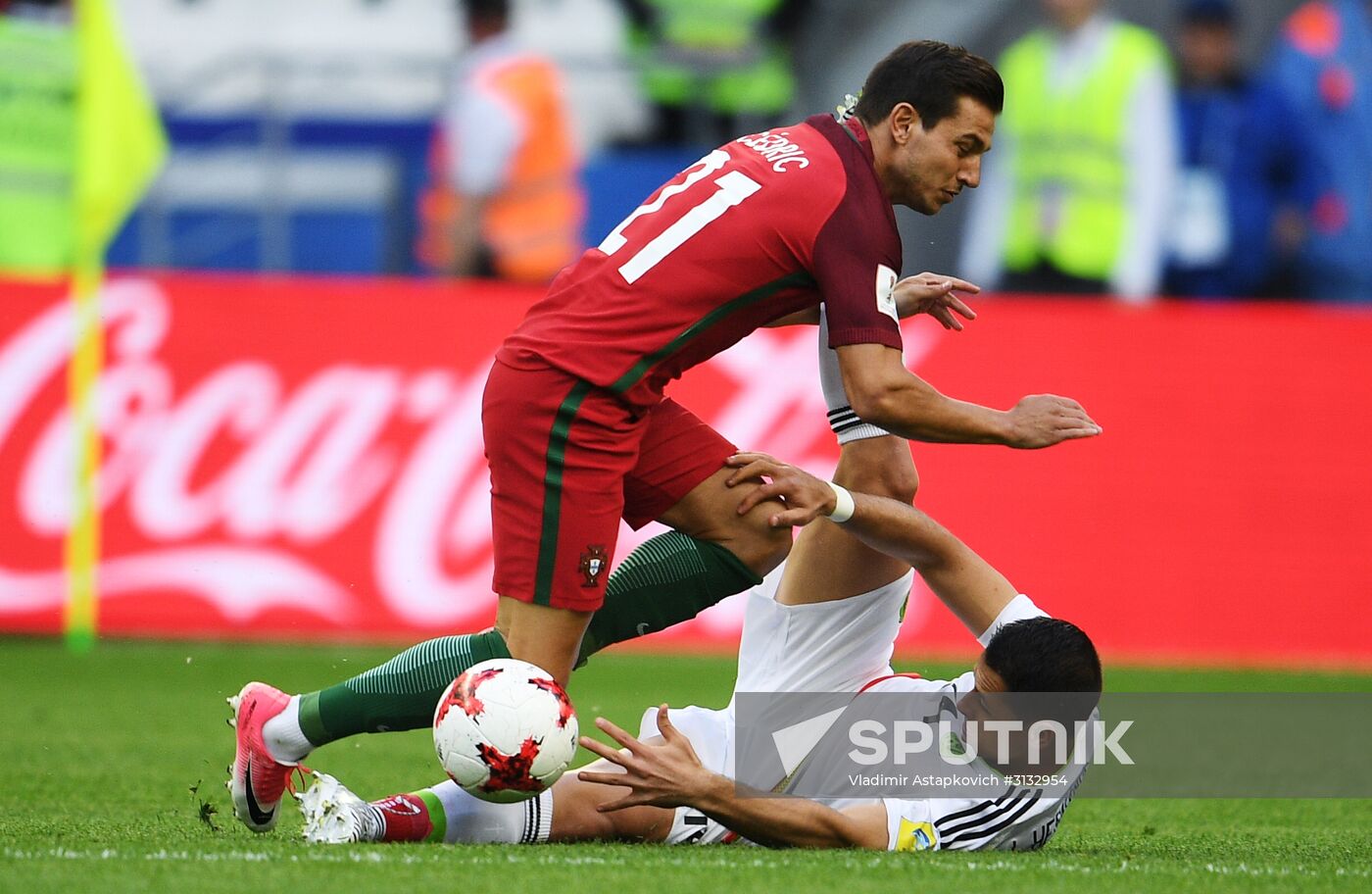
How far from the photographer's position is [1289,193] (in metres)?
12.5

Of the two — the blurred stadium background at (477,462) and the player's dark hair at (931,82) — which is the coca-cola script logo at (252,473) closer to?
the blurred stadium background at (477,462)

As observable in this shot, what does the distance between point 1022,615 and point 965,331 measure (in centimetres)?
572

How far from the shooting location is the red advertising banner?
34.0 feet

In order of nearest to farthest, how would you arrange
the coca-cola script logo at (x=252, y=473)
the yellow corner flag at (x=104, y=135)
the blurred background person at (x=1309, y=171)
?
the coca-cola script logo at (x=252, y=473) → the yellow corner flag at (x=104, y=135) → the blurred background person at (x=1309, y=171)

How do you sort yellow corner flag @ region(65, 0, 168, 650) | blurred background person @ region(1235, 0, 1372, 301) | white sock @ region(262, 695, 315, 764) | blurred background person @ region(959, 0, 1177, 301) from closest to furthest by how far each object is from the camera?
white sock @ region(262, 695, 315, 764)
yellow corner flag @ region(65, 0, 168, 650)
blurred background person @ region(959, 0, 1177, 301)
blurred background person @ region(1235, 0, 1372, 301)

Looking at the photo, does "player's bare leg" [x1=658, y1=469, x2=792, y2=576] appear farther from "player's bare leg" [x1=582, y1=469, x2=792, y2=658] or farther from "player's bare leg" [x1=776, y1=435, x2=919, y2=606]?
"player's bare leg" [x1=776, y1=435, x2=919, y2=606]

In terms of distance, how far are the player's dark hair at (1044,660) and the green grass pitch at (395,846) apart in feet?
1.45

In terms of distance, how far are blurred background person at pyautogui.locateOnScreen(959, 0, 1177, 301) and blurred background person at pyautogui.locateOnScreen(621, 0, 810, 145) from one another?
1.72 metres

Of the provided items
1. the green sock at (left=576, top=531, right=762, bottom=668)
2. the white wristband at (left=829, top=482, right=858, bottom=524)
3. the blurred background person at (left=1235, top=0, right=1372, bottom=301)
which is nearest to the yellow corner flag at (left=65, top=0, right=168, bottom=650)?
the green sock at (left=576, top=531, right=762, bottom=668)

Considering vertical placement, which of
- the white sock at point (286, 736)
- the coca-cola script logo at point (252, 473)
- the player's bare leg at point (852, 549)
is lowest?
the coca-cola script logo at point (252, 473)

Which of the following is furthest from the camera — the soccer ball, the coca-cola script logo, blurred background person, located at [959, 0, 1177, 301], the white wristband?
blurred background person, located at [959, 0, 1177, 301]

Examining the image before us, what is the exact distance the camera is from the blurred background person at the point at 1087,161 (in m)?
11.8

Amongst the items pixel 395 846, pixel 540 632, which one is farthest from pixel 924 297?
pixel 395 846

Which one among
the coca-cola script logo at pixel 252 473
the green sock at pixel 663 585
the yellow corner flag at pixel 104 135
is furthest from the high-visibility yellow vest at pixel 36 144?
the green sock at pixel 663 585
